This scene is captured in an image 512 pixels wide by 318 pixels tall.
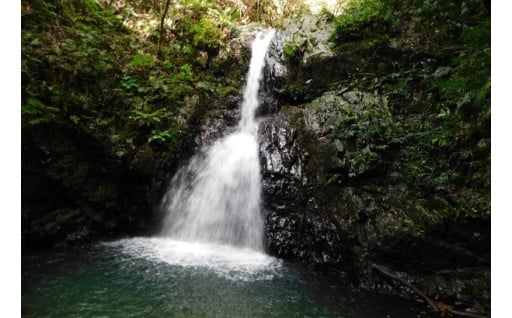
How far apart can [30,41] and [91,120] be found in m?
2.08

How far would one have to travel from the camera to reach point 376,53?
23.2ft

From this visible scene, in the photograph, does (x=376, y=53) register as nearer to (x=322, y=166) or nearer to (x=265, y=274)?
(x=322, y=166)

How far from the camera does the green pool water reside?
4.15m

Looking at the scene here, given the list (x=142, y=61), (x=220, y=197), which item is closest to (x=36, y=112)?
(x=142, y=61)

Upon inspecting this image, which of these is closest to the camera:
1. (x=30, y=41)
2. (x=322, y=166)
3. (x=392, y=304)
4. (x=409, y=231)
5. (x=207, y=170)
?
(x=392, y=304)

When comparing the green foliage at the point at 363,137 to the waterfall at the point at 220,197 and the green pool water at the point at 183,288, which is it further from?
the green pool water at the point at 183,288

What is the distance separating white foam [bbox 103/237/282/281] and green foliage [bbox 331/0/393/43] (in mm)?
5746

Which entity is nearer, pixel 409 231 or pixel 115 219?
pixel 409 231

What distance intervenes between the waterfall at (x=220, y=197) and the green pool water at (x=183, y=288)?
58 centimetres

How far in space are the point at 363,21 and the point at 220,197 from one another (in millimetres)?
5583

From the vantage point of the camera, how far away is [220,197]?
23.3 ft

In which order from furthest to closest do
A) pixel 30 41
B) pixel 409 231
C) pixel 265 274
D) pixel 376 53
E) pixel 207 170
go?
pixel 207 170, pixel 376 53, pixel 30 41, pixel 265 274, pixel 409 231

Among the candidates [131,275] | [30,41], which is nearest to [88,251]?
[131,275]

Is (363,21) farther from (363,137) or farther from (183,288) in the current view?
(183,288)
